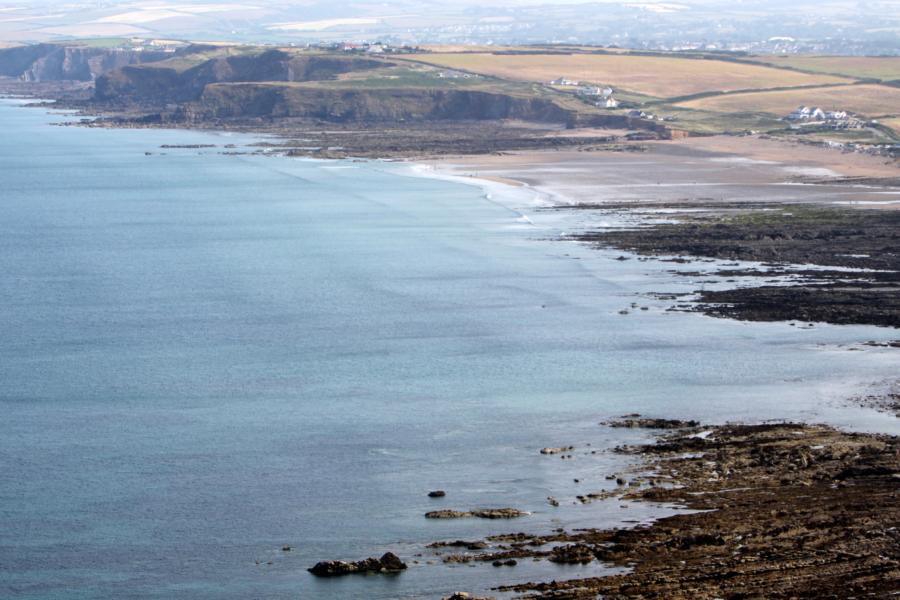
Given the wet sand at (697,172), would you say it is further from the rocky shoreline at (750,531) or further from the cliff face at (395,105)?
the rocky shoreline at (750,531)

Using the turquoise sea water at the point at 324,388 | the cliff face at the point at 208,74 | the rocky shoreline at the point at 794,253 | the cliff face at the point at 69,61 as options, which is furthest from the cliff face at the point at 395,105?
the cliff face at the point at 69,61

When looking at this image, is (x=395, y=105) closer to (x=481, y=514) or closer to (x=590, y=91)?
A: (x=590, y=91)

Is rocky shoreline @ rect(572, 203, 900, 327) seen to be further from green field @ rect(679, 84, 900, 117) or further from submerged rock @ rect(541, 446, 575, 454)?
green field @ rect(679, 84, 900, 117)

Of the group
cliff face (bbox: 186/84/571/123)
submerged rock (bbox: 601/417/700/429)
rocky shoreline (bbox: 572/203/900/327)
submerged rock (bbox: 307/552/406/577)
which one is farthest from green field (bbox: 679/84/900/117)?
submerged rock (bbox: 307/552/406/577)

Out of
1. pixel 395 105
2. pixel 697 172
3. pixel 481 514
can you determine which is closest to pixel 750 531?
pixel 481 514

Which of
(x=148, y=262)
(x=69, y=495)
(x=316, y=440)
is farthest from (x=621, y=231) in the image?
(x=69, y=495)
